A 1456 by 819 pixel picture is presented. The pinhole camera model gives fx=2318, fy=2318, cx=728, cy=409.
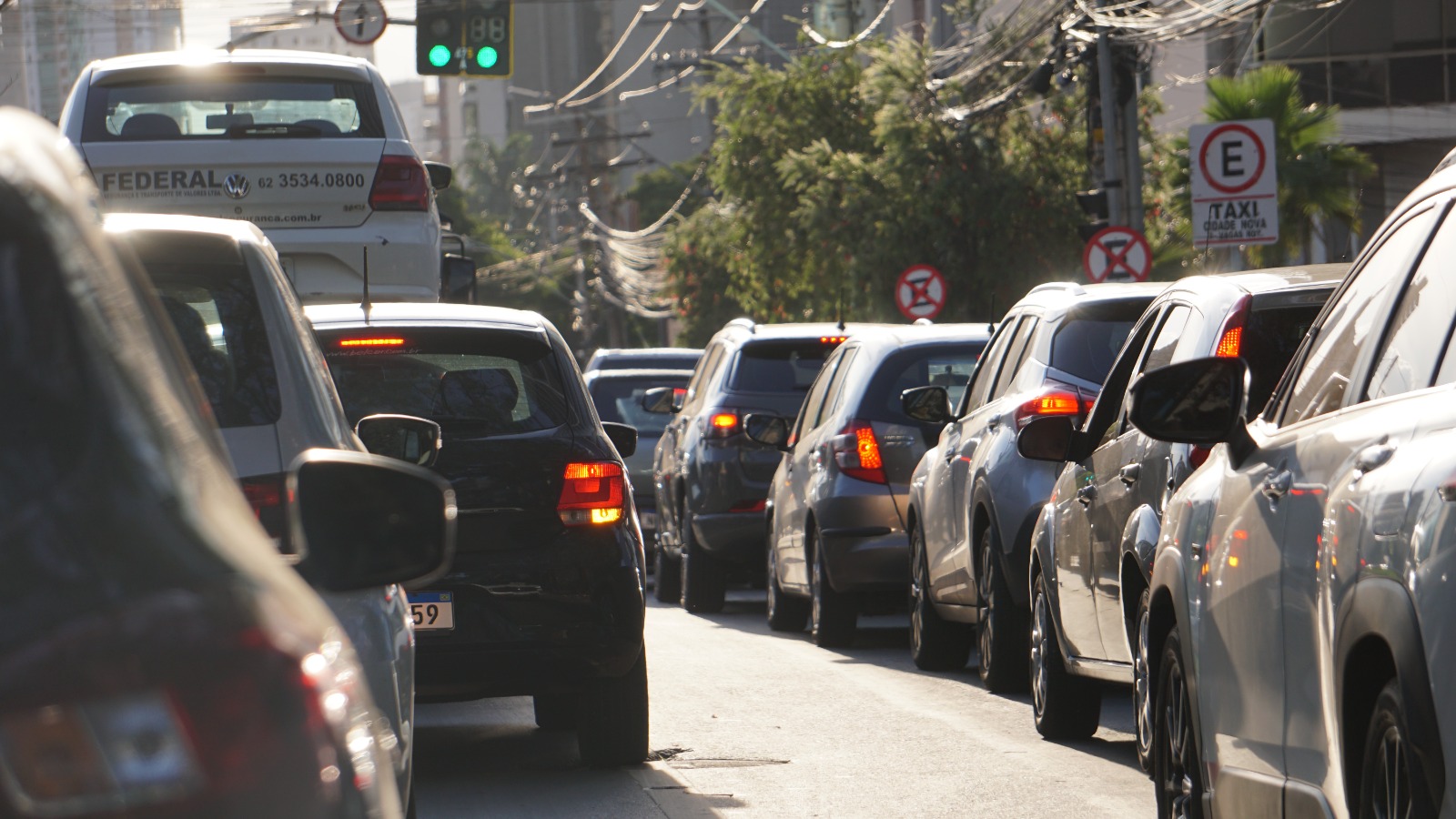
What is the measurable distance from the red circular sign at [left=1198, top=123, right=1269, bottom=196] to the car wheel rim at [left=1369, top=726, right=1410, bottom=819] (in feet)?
45.0

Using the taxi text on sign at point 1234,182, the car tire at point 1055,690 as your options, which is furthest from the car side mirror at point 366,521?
the taxi text on sign at point 1234,182

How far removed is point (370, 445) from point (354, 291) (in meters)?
5.92

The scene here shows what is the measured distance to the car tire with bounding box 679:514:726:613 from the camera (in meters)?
16.2

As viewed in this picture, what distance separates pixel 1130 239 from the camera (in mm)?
22906

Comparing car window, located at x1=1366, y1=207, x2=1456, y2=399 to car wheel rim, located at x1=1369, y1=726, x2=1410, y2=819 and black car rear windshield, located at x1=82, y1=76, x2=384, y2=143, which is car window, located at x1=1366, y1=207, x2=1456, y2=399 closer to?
car wheel rim, located at x1=1369, y1=726, x2=1410, y2=819

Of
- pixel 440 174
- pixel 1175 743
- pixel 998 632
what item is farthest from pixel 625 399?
pixel 1175 743

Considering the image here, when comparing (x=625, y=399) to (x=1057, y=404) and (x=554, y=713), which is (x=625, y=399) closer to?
(x=554, y=713)

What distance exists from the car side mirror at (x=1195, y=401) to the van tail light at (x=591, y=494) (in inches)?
125

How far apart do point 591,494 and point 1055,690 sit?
2.05 metres

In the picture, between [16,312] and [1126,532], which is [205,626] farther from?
[1126,532]

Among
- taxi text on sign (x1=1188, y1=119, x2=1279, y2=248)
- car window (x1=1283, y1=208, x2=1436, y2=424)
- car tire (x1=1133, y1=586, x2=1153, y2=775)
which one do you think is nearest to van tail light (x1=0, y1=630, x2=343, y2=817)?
car window (x1=1283, y1=208, x2=1436, y2=424)

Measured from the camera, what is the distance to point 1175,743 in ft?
18.2

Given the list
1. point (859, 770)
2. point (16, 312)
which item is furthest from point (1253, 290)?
point (16, 312)

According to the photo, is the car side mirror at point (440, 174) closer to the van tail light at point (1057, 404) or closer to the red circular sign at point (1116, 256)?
the van tail light at point (1057, 404)
